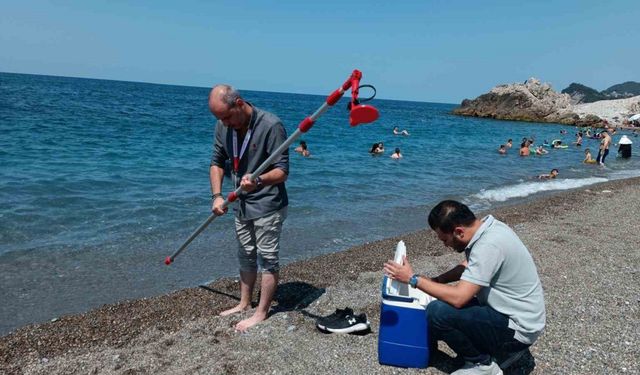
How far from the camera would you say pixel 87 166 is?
47.9 feet

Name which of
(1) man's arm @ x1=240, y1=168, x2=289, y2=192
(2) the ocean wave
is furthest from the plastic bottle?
(2) the ocean wave

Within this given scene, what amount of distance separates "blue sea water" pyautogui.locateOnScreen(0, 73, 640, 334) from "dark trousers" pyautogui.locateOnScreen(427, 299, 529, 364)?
3997 mm

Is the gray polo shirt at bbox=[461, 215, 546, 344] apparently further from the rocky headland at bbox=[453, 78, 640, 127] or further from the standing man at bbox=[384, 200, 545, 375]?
the rocky headland at bbox=[453, 78, 640, 127]

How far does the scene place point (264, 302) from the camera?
4.93 m

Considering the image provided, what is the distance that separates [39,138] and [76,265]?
14743 millimetres

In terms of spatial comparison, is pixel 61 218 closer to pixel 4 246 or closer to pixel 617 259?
pixel 4 246

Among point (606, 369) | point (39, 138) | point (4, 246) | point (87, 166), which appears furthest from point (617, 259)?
point (39, 138)

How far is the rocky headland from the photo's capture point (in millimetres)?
64062

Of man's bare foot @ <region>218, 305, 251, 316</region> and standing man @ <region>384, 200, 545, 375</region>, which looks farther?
man's bare foot @ <region>218, 305, 251, 316</region>

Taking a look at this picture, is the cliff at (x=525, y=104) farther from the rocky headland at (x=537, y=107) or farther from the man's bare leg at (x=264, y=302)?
the man's bare leg at (x=264, y=302)

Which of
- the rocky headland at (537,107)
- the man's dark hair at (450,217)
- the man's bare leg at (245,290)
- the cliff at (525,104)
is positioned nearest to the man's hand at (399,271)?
the man's dark hair at (450,217)

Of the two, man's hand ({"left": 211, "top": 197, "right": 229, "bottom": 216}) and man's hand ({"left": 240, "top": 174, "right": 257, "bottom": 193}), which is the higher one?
man's hand ({"left": 240, "top": 174, "right": 257, "bottom": 193})

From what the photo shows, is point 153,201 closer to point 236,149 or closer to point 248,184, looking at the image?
point 236,149

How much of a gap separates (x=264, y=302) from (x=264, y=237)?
73 cm
